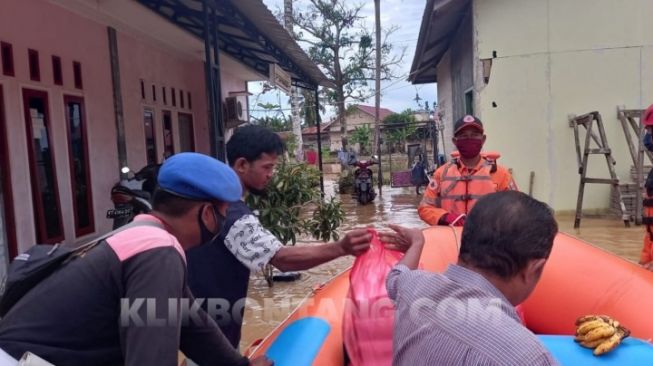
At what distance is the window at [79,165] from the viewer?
5598 millimetres

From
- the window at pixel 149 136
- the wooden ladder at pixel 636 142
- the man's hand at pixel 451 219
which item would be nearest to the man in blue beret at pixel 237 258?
the man's hand at pixel 451 219

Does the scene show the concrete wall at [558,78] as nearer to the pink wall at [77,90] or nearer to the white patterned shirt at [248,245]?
the pink wall at [77,90]

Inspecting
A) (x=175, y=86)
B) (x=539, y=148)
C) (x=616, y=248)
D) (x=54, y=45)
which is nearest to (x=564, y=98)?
(x=539, y=148)

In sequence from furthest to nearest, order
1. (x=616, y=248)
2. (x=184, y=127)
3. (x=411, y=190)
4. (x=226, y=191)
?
(x=411, y=190) < (x=184, y=127) < (x=616, y=248) < (x=226, y=191)

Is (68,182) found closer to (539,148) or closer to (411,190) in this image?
(539,148)

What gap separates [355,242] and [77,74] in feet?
16.0

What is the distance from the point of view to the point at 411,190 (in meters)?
13.8

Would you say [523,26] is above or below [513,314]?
above

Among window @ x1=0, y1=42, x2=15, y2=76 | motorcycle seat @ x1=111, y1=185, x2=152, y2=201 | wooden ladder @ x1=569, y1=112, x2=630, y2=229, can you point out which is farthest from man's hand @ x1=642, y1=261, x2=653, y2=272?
window @ x1=0, y1=42, x2=15, y2=76

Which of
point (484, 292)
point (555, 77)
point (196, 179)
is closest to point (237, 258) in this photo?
point (196, 179)

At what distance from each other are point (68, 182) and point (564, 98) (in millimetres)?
6673

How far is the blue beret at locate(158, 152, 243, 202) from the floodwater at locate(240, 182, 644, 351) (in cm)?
249

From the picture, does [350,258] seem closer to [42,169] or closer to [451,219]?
[451,219]

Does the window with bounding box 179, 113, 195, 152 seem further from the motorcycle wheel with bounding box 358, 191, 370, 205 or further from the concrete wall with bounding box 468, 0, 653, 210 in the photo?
the concrete wall with bounding box 468, 0, 653, 210
